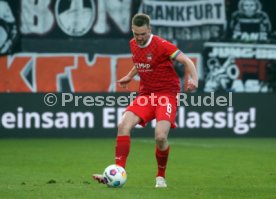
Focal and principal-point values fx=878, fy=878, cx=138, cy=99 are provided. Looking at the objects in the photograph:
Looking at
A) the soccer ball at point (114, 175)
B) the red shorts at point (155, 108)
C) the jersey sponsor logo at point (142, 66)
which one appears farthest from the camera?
the jersey sponsor logo at point (142, 66)

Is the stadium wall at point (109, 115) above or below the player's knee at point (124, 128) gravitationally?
below

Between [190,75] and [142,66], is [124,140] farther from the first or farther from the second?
[190,75]

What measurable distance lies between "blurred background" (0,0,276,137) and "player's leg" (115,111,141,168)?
445 inches

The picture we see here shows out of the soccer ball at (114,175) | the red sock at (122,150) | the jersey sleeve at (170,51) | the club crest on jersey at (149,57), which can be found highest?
the jersey sleeve at (170,51)

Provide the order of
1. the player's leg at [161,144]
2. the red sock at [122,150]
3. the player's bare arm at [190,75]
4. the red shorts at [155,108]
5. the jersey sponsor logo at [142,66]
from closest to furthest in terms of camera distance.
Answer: the player's bare arm at [190,75] → the red sock at [122,150] → the player's leg at [161,144] → the red shorts at [155,108] → the jersey sponsor logo at [142,66]

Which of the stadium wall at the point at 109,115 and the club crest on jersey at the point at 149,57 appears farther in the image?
the stadium wall at the point at 109,115

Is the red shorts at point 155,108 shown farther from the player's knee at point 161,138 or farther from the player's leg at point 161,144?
the player's knee at point 161,138

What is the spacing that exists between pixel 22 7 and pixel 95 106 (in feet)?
10.7

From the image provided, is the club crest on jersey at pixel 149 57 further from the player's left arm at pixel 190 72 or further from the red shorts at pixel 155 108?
the red shorts at pixel 155 108

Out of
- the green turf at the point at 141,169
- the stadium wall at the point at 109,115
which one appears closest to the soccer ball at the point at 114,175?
the green turf at the point at 141,169

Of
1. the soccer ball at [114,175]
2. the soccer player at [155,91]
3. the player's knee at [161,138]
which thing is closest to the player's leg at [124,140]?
the soccer player at [155,91]

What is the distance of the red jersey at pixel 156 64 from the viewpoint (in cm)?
1173

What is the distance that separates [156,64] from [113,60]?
39.6ft

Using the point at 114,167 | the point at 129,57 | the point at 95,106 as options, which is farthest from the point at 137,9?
the point at 114,167
